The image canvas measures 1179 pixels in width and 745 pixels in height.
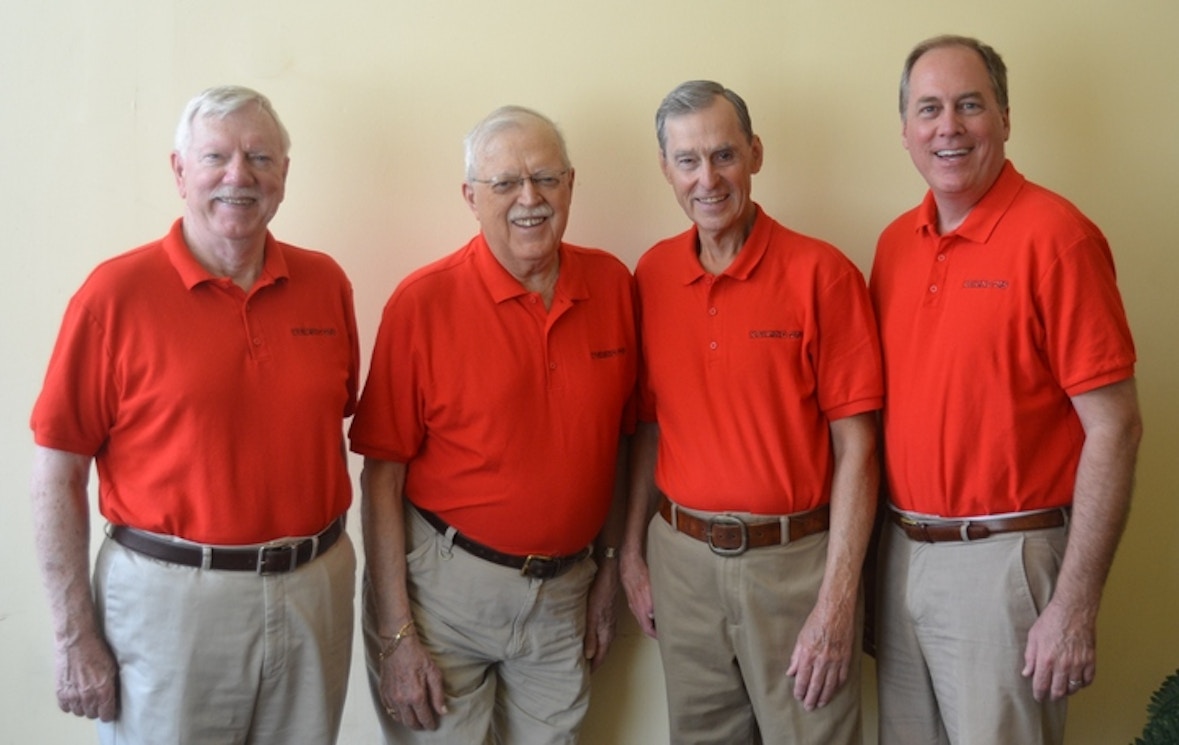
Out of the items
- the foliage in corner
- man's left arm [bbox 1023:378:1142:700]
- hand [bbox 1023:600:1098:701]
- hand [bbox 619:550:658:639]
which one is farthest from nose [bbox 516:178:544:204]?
the foliage in corner

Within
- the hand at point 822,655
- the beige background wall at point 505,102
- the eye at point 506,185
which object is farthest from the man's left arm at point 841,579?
the eye at point 506,185

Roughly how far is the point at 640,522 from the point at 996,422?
2.88 feet

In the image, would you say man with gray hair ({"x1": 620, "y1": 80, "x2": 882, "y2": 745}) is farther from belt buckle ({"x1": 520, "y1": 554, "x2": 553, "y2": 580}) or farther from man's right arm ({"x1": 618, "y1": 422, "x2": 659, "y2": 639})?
belt buckle ({"x1": 520, "y1": 554, "x2": 553, "y2": 580})

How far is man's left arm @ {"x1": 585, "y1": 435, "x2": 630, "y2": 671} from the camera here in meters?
2.33

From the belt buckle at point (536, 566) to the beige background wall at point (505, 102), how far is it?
0.77m

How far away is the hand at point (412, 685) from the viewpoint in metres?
2.09

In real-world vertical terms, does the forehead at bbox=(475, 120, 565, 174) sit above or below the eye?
above

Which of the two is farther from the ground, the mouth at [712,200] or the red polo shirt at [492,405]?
the mouth at [712,200]

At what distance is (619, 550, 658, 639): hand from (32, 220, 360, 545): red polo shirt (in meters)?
0.80

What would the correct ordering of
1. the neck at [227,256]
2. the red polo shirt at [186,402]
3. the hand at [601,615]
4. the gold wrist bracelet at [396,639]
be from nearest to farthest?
the red polo shirt at [186,402], the neck at [227,256], the gold wrist bracelet at [396,639], the hand at [601,615]

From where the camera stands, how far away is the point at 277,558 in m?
1.87

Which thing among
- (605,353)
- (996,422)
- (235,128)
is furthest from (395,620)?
(996,422)

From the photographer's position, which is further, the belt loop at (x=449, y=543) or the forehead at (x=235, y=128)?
the belt loop at (x=449, y=543)

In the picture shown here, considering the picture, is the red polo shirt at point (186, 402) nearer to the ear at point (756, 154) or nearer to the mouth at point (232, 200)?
the mouth at point (232, 200)
